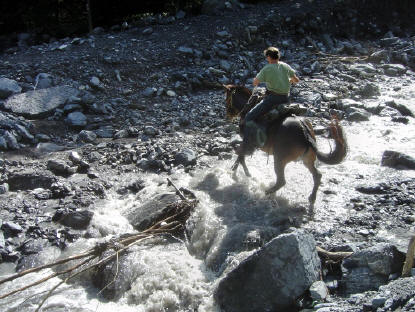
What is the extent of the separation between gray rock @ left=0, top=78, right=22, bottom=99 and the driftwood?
634 centimetres

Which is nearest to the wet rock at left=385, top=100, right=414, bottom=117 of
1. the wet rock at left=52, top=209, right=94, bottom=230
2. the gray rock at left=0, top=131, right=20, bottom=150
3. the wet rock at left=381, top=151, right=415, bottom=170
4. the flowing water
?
the flowing water

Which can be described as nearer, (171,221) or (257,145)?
(171,221)

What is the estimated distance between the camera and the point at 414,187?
7895 mm

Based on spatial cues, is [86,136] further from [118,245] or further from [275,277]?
[275,277]

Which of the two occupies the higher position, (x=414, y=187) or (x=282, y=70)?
(x=282, y=70)

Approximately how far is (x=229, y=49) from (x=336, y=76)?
3751mm

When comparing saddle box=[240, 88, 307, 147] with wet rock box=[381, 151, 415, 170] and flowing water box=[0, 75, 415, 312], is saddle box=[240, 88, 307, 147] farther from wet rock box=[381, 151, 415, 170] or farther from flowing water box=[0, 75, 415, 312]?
wet rock box=[381, 151, 415, 170]

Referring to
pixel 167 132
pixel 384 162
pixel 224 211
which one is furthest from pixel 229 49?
pixel 224 211

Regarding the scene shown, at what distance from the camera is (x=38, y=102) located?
37.5 ft

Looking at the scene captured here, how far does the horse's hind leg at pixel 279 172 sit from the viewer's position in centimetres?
751

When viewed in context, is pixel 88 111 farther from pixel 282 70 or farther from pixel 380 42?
pixel 380 42

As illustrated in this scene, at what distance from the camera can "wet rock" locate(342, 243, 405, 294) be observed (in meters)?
5.50

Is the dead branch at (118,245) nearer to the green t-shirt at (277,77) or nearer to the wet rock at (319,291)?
the green t-shirt at (277,77)

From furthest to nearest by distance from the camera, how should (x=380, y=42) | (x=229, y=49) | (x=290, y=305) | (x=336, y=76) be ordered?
(x=380, y=42) → (x=229, y=49) → (x=336, y=76) → (x=290, y=305)
